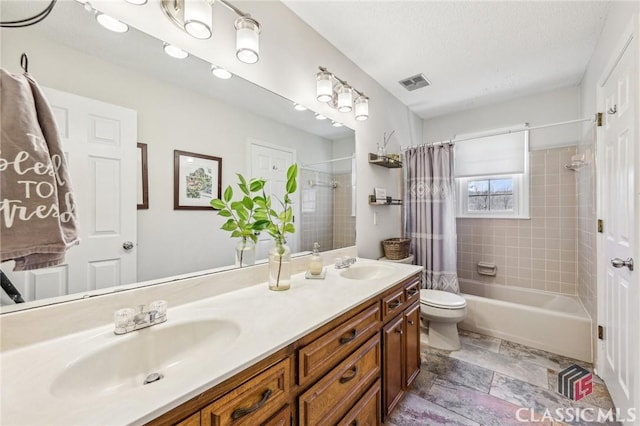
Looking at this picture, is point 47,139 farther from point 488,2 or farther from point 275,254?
point 488,2

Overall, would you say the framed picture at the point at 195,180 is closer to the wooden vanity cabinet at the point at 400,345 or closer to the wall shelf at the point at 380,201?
the wooden vanity cabinet at the point at 400,345

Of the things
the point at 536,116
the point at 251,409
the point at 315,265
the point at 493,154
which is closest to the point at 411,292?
the point at 315,265

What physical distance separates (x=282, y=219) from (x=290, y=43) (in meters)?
1.16

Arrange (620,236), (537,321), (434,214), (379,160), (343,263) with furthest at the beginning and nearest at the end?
(434,214) → (379,160) → (537,321) → (343,263) → (620,236)

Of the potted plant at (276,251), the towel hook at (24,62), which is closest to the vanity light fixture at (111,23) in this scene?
the towel hook at (24,62)

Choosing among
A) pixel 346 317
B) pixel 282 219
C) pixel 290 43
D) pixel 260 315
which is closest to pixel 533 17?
pixel 290 43

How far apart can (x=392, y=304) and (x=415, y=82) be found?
7.15 ft

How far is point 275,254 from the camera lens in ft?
4.16

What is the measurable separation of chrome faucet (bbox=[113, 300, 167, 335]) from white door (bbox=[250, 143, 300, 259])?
0.55m

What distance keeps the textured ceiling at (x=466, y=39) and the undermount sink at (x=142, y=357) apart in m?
1.87

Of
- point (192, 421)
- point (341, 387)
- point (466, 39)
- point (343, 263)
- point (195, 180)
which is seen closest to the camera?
point (192, 421)

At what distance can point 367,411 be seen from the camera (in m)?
1.22

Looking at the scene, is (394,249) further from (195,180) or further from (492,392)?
(195,180)

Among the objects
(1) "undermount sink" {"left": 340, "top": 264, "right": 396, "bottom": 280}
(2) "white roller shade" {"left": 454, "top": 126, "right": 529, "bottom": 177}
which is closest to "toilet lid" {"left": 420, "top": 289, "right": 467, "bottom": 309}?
(1) "undermount sink" {"left": 340, "top": 264, "right": 396, "bottom": 280}
